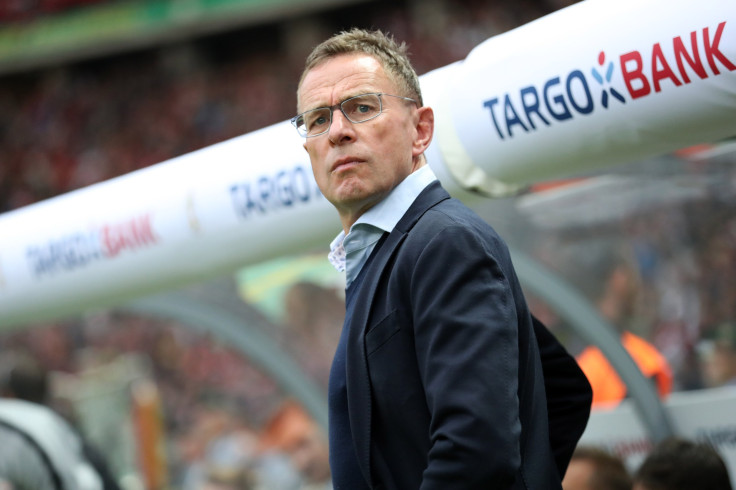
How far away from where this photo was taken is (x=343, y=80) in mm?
1684

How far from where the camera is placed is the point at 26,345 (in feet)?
43.0

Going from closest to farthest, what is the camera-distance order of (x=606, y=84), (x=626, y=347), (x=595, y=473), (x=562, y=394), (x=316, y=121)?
(x=316, y=121) → (x=562, y=394) → (x=606, y=84) → (x=595, y=473) → (x=626, y=347)

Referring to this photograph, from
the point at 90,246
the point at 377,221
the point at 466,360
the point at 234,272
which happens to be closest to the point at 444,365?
the point at 466,360

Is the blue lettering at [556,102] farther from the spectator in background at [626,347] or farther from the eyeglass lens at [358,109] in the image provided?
the spectator in background at [626,347]

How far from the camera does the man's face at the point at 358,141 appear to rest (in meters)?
1.64

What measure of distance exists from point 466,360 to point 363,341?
209mm

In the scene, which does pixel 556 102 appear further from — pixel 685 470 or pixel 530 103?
pixel 685 470

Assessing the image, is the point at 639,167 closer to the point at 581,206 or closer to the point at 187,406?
the point at 581,206

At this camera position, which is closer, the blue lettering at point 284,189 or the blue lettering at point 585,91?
the blue lettering at point 585,91

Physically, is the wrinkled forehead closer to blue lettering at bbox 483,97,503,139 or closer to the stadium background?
blue lettering at bbox 483,97,503,139

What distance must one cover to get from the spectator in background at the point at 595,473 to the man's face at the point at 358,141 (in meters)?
1.65

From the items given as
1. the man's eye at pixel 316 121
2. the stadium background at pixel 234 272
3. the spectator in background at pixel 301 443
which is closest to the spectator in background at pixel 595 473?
the stadium background at pixel 234 272

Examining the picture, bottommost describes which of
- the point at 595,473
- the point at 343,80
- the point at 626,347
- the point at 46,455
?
the point at 595,473

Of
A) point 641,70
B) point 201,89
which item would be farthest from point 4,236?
point 201,89
